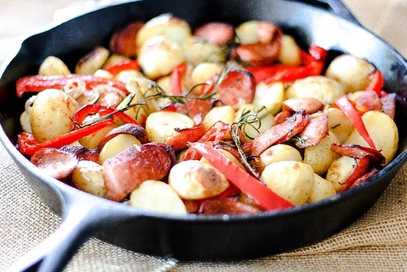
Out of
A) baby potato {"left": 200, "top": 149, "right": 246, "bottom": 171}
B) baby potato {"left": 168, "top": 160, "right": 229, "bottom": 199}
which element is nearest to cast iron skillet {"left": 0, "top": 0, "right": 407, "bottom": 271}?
baby potato {"left": 168, "top": 160, "right": 229, "bottom": 199}

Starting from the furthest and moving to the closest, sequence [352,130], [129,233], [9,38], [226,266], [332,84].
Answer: [9,38] → [332,84] → [352,130] → [226,266] → [129,233]

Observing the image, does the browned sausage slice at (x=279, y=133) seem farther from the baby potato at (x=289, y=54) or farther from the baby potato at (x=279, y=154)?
the baby potato at (x=289, y=54)

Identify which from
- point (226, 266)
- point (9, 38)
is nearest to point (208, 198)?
point (226, 266)

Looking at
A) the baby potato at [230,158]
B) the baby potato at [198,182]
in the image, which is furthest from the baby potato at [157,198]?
the baby potato at [230,158]

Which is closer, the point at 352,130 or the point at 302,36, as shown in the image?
the point at 352,130

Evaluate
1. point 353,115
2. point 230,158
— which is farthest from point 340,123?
point 230,158

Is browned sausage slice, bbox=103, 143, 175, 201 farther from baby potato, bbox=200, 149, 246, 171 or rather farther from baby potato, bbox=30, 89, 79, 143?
baby potato, bbox=30, 89, 79, 143

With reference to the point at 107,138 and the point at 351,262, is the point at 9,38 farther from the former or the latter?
the point at 351,262
